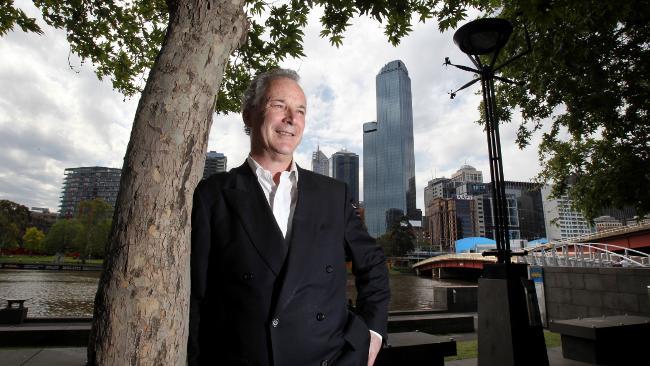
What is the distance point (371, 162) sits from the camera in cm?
19100

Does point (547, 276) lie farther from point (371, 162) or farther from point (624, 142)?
point (371, 162)

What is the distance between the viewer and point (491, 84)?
4332 millimetres

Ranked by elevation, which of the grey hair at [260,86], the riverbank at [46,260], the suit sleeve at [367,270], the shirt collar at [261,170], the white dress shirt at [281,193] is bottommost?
the riverbank at [46,260]

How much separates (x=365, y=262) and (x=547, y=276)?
12.6 m

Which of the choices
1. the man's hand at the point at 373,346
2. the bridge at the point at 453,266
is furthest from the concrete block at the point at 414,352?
the bridge at the point at 453,266

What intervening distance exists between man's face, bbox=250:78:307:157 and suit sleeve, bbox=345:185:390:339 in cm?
52

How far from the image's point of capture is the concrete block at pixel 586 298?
9898 mm

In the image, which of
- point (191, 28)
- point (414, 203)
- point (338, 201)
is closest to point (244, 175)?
point (338, 201)

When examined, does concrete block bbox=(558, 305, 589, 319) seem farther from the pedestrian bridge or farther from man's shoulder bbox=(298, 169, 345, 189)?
man's shoulder bbox=(298, 169, 345, 189)

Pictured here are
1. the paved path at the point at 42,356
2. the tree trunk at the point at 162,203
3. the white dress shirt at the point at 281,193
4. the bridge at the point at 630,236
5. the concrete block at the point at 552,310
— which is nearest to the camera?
the tree trunk at the point at 162,203

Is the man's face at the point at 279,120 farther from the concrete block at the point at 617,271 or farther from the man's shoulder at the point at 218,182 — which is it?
the concrete block at the point at 617,271

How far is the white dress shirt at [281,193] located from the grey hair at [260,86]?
1.15ft

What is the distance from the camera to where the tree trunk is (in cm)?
139

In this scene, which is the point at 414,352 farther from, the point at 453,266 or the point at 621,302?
the point at 453,266
